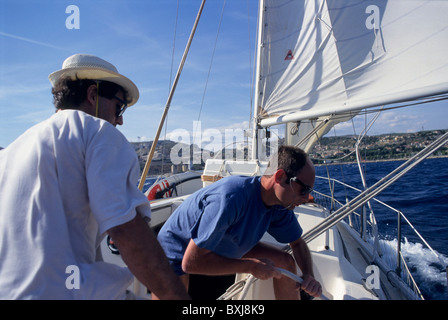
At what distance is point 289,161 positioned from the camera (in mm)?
1493

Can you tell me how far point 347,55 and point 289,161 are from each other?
2.60 metres

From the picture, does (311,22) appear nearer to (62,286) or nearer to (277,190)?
(277,190)

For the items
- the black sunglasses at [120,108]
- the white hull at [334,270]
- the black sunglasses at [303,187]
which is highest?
the black sunglasses at [120,108]

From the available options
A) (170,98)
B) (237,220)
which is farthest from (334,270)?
(170,98)

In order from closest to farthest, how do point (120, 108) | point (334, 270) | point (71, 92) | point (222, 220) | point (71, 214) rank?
point (71, 214) → point (71, 92) → point (120, 108) → point (222, 220) → point (334, 270)

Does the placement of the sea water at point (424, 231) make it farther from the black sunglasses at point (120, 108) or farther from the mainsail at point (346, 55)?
the black sunglasses at point (120, 108)

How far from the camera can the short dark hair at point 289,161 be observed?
1.48 m

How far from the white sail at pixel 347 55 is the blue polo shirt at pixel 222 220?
1917mm

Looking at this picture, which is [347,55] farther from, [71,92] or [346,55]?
[71,92]

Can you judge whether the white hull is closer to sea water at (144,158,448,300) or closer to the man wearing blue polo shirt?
the man wearing blue polo shirt

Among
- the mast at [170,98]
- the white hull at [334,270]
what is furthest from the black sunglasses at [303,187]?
the mast at [170,98]

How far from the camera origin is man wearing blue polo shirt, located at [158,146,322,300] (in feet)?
4.52

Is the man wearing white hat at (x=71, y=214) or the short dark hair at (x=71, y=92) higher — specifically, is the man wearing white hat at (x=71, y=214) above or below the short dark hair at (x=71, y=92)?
below

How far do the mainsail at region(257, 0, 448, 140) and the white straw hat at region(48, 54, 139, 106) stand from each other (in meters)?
2.49
